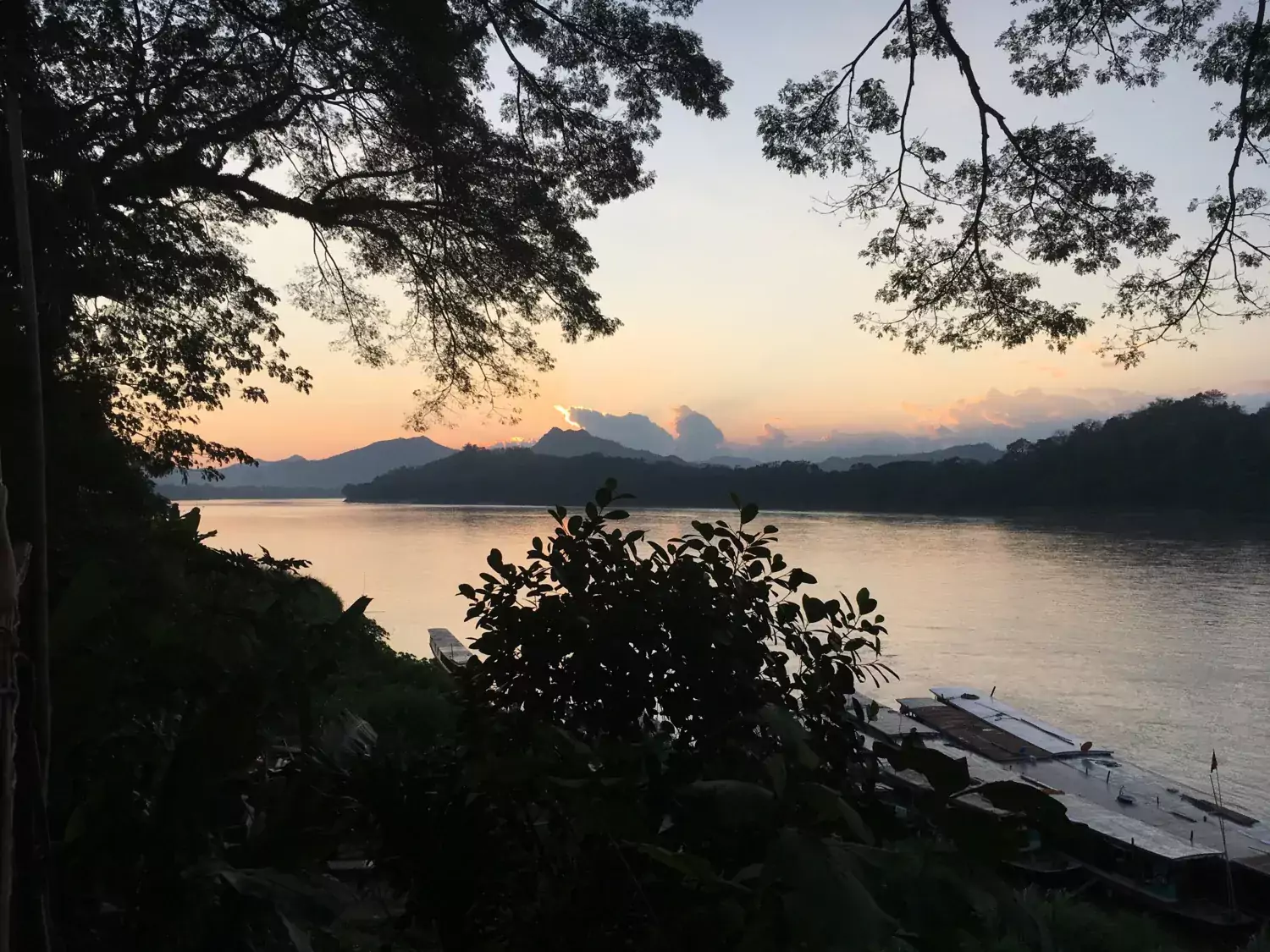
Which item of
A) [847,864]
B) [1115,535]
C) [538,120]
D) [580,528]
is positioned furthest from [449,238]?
[1115,535]

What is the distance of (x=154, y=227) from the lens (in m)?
5.12

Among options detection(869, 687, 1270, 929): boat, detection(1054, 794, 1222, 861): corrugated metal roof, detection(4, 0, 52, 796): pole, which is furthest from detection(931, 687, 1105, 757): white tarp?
detection(4, 0, 52, 796): pole

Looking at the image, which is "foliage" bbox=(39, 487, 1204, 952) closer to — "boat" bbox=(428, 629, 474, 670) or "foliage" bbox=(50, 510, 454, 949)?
"foliage" bbox=(50, 510, 454, 949)

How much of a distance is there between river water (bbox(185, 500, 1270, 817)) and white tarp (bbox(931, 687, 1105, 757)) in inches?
48.2

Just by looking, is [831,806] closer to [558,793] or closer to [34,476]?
[558,793]

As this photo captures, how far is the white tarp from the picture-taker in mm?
16875

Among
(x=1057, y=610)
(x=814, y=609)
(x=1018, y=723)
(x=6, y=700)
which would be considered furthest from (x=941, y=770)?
(x=1057, y=610)

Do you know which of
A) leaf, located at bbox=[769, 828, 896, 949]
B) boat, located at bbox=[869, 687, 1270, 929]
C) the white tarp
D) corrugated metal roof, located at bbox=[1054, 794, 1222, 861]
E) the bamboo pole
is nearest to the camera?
leaf, located at bbox=[769, 828, 896, 949]

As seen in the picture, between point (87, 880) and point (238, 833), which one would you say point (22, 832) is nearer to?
point (87, 880)

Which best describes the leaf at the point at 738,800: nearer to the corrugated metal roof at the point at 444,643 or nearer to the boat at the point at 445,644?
the boat at the point at 445,644

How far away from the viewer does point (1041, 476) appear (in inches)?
2041

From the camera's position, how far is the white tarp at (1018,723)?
664 inches

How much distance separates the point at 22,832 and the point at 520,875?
2.08 ft

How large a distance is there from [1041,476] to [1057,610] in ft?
84.4
